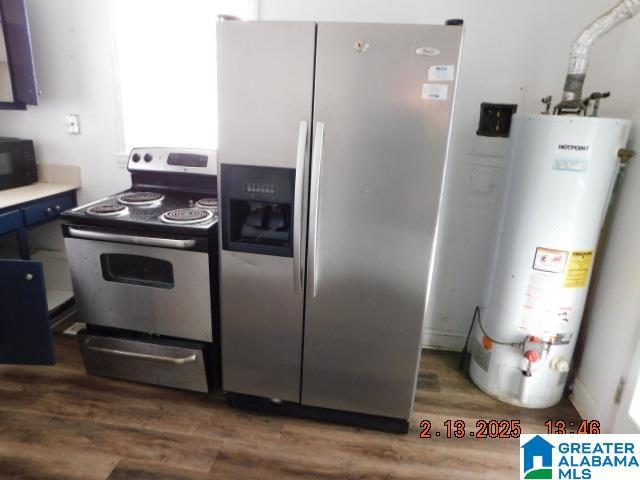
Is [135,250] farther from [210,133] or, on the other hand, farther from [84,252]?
[210,133]

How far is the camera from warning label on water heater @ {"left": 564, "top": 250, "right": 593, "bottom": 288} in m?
1.79

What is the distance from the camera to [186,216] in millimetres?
1846

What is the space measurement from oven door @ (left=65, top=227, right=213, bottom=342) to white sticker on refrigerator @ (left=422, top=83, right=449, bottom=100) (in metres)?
1.10

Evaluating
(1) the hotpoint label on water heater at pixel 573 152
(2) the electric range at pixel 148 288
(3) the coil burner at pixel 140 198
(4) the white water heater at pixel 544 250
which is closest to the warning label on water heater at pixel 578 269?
(4) the white water heater at pixel 544 250

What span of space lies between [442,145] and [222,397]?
61.5 inches

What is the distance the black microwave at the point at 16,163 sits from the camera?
92.2 inches

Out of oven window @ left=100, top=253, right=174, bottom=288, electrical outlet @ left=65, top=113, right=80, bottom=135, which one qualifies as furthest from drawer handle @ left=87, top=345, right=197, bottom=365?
electrical outlet @ left=65, top=113, right=80, bottom=135

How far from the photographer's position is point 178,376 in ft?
6.41

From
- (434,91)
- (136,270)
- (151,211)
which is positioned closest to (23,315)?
(136,270)

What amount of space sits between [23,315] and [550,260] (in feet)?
7.74

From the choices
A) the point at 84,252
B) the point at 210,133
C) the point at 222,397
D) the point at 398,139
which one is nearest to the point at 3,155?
the point at 84,252

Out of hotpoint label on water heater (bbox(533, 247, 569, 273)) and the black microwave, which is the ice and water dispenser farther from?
the black microwave

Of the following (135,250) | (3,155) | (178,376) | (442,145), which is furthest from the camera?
(3,155)

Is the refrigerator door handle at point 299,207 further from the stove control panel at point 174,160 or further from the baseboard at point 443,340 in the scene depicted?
the baseboard at point 443,340
